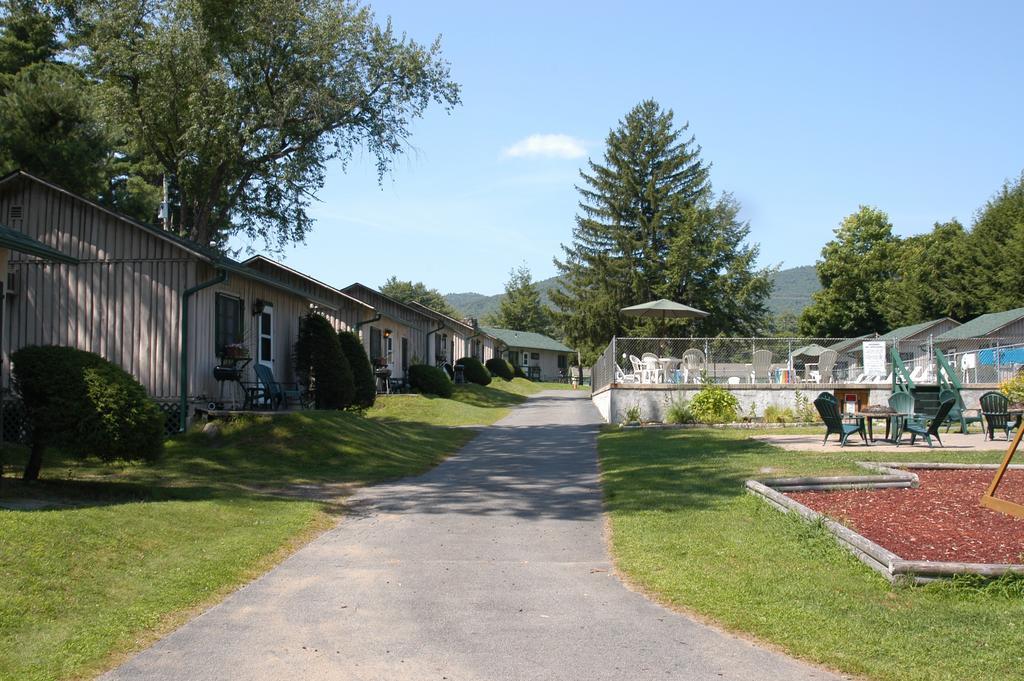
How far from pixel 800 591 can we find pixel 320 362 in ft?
54.7

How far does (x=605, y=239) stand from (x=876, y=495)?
37.6 metres

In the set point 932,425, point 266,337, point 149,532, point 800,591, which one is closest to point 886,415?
point 932,425

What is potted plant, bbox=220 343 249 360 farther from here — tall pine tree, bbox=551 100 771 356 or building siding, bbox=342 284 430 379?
tall pine tree, bbox=551 100 771 356

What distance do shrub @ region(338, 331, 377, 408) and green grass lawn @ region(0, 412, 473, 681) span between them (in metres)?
9.10

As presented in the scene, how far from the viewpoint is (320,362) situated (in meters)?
21.4

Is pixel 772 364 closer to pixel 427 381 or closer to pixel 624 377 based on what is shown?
pixel 624 377

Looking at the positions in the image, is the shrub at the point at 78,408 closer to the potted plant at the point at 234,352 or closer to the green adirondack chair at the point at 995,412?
the potted plant at the point at 234,352

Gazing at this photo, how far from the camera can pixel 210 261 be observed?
51.9 feet

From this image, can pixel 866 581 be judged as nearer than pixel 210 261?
Yes

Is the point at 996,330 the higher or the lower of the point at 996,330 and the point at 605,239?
the lower

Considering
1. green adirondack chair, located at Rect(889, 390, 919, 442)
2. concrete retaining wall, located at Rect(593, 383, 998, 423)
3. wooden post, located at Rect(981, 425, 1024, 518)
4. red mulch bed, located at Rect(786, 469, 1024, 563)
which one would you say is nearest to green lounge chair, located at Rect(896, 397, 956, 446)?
green adirondack chair, located at Rect(889, 390, 919, 442)

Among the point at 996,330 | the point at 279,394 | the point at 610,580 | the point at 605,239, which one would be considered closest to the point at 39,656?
the point at 610,580

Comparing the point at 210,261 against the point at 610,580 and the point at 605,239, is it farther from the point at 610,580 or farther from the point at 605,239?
the point at 605,239

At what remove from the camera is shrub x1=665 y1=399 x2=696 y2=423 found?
20891 mm
